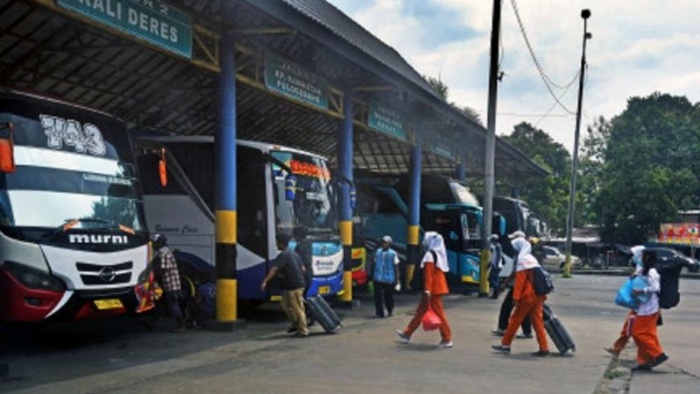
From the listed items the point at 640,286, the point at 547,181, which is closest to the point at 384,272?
the point at 640,286

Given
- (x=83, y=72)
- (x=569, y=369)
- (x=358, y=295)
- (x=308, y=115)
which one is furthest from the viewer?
(x=308, y=115)

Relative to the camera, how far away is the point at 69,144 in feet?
32.2

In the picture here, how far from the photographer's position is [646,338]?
9750mm

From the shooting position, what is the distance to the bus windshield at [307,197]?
13.4 meters

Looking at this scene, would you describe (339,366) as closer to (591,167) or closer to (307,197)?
(307,197)

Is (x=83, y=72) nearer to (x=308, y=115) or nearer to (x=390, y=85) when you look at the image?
(x=390, y=85)

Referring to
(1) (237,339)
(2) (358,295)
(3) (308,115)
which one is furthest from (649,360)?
(3) (308,115)

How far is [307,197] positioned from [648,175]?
3859cm

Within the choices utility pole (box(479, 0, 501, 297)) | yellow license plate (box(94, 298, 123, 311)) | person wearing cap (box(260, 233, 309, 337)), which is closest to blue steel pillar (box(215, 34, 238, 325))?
person wearing cap (box(260, 233, 309, 337))

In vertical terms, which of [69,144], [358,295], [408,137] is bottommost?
[358,295]

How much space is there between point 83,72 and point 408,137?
8512 millimetres

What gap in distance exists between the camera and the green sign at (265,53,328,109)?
13.6 metres

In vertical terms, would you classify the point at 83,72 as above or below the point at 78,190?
above

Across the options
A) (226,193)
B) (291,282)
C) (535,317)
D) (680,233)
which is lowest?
(535,317)
